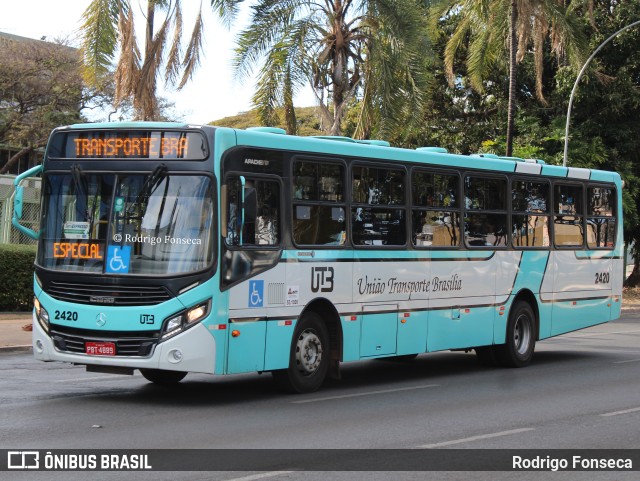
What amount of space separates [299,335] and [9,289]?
41.0 feet

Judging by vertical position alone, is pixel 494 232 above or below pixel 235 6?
below

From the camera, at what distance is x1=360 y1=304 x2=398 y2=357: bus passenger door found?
1384 centimetres

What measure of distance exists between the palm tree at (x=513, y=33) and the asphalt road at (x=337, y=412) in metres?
14.8

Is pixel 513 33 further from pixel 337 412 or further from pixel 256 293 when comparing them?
pixel 337 412

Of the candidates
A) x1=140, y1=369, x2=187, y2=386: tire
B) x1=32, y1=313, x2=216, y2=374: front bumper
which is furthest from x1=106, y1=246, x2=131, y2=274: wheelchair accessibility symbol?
x1=140, y1=369, x2=187, y2=386: tire

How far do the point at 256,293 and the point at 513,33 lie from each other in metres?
19.2

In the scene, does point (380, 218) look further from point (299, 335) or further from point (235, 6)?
point (235, 6)

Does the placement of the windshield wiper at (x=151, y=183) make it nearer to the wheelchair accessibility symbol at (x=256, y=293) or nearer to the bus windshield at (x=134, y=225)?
the bus windshield at (x=134, y=225)

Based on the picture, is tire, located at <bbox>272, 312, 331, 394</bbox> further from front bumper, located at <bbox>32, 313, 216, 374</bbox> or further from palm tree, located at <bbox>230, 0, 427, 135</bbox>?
palm tree, located at <bbox>230, 0, 427, 135</bbox>

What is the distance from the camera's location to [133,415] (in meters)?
10.9

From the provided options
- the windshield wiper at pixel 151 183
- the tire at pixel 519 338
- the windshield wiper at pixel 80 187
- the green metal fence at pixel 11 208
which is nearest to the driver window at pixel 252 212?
the windshield wiper at pixel 151 183

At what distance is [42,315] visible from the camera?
12.1 meters

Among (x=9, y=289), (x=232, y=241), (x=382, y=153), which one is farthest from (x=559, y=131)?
(x=232, y=241)

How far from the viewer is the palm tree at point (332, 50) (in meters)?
25.0
